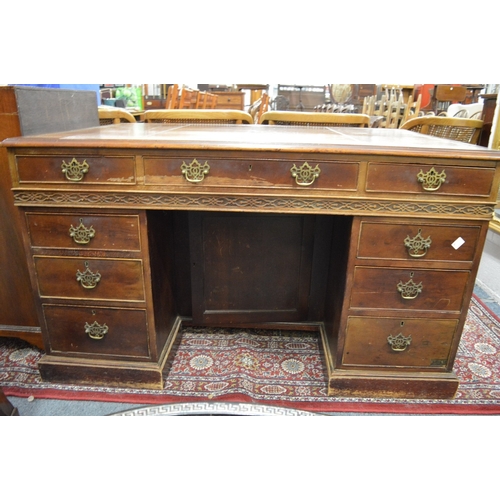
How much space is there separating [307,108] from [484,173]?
9415 mm

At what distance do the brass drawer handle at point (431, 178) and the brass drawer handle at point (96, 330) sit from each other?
1280 mm

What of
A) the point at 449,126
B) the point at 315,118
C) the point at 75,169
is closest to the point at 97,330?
the point at 75,169

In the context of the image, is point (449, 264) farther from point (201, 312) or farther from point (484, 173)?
point (201, 312)

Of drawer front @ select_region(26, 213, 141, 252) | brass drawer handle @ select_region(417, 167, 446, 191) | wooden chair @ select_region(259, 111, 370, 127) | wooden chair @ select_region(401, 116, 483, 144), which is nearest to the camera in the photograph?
brass drawer handle @ select_region(417, 167, 446, 191)

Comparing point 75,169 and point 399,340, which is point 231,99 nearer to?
point 75,169

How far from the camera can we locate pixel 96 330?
1.58 m

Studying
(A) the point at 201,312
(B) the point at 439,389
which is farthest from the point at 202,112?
(B) the point at 439,389

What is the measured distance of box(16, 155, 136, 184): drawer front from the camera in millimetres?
1355

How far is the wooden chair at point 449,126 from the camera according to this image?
2.60 metres

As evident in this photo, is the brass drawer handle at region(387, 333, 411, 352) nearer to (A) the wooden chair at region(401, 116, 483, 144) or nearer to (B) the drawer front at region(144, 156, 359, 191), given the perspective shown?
(B) the drawer front at region(144, 156, 359, 191)

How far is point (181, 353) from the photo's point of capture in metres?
1.90

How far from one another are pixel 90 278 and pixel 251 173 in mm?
723

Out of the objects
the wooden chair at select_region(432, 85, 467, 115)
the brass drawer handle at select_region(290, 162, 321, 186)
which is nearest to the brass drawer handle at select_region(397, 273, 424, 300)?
the brass drawer handle at select_region(290, 162, 321, 186)

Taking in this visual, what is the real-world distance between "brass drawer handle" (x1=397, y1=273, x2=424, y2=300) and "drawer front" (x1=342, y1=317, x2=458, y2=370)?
103 mm
